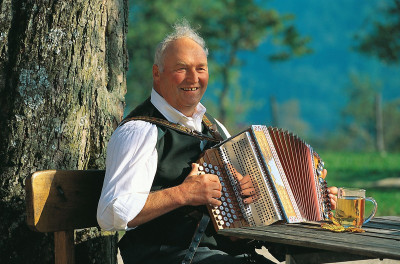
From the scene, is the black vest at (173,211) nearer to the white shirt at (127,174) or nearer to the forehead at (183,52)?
the white shirt at (127,174)

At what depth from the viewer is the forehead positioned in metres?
3.13

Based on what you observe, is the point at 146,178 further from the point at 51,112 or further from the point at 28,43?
the point at 28,43

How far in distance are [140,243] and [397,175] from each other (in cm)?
1368

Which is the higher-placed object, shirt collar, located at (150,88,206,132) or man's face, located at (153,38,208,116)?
man's face, located at (153,38,208,116)

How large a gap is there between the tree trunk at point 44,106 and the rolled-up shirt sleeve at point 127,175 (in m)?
0.57

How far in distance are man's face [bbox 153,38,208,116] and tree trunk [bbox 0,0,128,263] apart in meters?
0.53

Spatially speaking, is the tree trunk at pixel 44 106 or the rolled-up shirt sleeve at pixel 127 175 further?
the tree trunk at pixel 44 106

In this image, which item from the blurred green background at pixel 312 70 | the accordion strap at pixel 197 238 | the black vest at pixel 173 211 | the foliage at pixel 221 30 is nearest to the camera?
the accordion strap at pixel 197 238

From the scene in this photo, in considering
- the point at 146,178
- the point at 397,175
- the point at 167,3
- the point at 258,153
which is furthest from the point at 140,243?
the point at 167,3

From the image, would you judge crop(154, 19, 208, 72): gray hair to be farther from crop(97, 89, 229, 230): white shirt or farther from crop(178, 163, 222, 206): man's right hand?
crop(178, 163, 222, 206): man's right hand

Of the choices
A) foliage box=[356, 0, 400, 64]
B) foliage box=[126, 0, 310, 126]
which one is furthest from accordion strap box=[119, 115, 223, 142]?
foliage box=[126, 0, 310, 126]

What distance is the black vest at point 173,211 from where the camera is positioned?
9.50 ft

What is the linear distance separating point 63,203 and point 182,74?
86cm

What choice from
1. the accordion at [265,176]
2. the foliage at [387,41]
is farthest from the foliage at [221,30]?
the accordion at [265,176]
